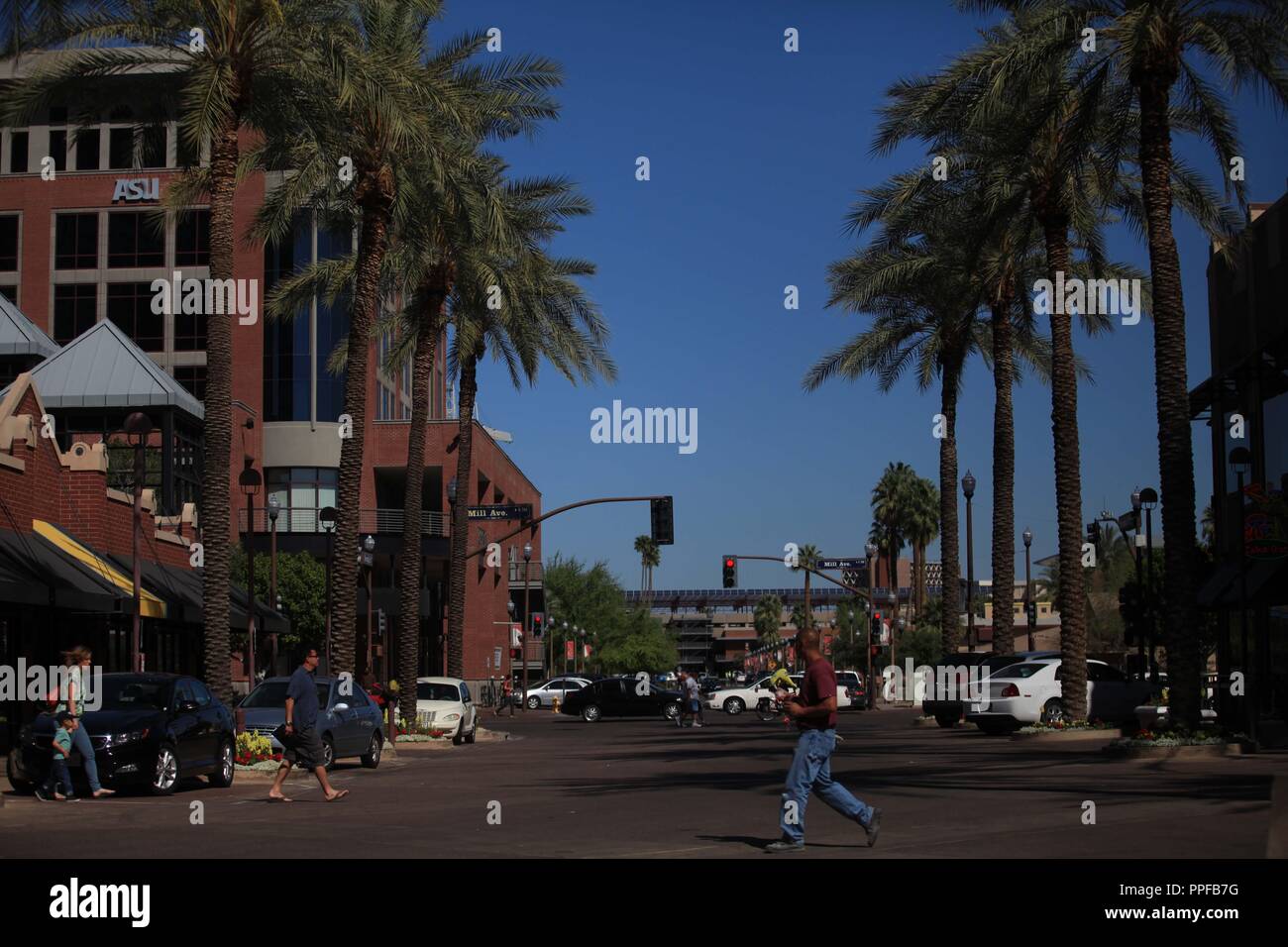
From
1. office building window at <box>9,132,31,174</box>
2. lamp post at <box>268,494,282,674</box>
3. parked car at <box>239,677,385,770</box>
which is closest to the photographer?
parked car at <box>239,677,385,770</box>

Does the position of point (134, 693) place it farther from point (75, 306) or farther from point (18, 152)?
point (18, 152)

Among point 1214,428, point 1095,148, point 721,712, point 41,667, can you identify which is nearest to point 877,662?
point 721,712

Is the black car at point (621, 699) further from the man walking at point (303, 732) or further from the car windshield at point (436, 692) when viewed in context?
the man walking at point (303, 732)

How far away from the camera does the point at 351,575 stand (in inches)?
1198

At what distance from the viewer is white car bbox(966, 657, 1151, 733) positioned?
3231cm

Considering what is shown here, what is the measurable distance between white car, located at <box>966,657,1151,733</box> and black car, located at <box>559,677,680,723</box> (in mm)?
19127

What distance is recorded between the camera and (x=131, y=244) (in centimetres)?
7025

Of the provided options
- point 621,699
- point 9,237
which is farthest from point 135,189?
point 621,699

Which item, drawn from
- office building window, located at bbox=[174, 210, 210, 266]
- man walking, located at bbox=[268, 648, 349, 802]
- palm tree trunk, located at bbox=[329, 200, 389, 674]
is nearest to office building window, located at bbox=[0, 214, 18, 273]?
office building window, located at bbox=[174, 210, 210, 266]

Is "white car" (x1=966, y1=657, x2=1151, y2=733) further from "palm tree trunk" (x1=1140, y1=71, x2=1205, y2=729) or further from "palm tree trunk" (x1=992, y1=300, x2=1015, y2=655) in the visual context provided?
"palm tree trunk" (x1=1140, y1=71, x2=1205, y2=729)

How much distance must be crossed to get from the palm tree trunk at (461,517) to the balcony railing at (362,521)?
81.0 feet
